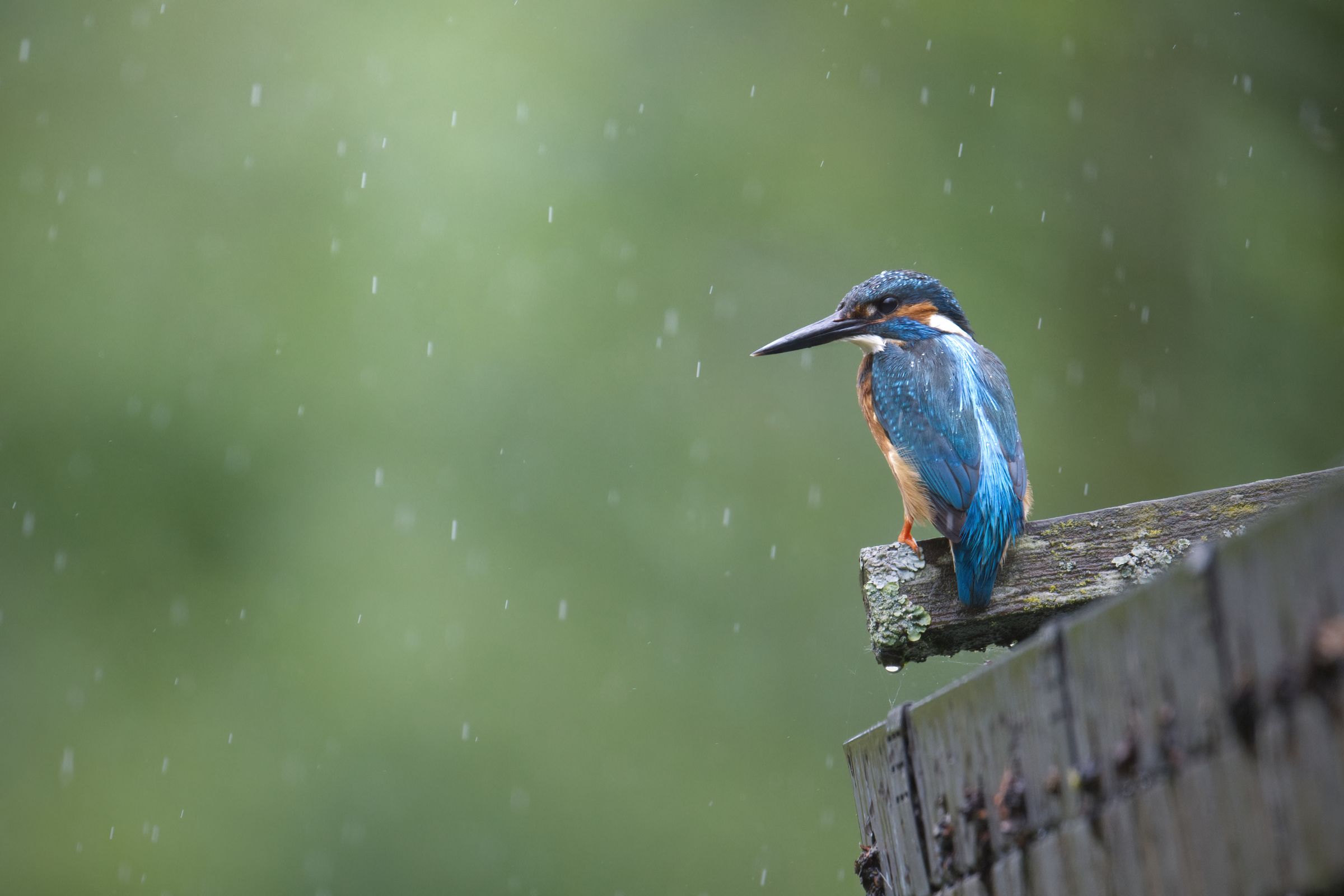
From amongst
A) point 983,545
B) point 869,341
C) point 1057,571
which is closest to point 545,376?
point 869,341

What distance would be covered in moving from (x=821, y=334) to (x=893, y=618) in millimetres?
1147

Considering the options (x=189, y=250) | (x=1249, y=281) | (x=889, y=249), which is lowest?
(x=1249, y=281)

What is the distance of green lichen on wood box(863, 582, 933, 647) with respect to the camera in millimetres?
1226

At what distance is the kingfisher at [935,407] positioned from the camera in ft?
5.49

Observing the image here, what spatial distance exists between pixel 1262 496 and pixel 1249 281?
6301mm

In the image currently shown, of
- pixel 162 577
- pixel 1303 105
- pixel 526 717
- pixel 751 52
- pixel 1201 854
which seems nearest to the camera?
pixel 1201 854

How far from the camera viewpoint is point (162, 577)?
496 cm

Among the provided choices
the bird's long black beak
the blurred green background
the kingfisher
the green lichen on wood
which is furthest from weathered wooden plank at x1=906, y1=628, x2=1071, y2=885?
the blurred green background

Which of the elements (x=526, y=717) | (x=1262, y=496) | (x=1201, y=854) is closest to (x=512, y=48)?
(x=526, y=717)

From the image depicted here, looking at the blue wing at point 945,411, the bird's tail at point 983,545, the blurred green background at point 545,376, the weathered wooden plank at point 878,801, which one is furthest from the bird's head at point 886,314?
the blurred green background at point 545,376

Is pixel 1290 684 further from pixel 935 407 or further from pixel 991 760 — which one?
pixel 935 407

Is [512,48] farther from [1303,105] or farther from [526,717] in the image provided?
[1303,105]

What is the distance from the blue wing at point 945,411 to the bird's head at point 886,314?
0.40 feet

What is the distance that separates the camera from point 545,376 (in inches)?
227
